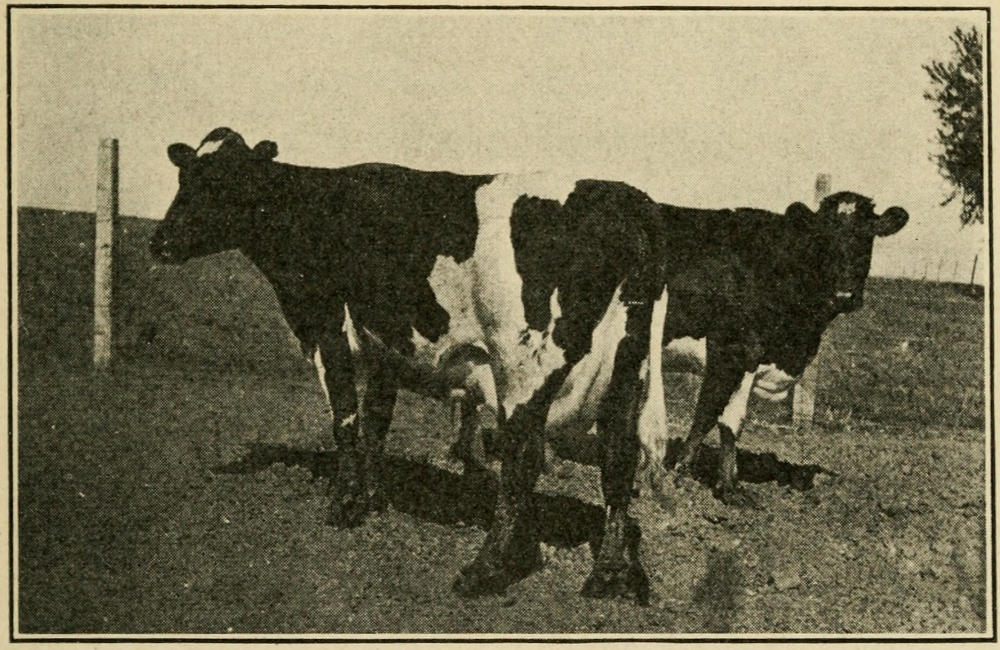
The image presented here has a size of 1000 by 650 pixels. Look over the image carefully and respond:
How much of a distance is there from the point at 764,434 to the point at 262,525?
9.66ft

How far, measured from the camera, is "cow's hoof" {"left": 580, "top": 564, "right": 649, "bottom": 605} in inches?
235

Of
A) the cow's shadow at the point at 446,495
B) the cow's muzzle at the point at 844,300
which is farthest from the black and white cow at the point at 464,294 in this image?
the cow's muzzle at the point at 844,300

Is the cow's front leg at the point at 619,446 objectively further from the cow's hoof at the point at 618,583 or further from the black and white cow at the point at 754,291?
the black and white cow at the point at 754,291

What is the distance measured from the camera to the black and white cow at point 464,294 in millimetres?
5699

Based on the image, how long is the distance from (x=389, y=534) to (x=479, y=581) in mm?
544

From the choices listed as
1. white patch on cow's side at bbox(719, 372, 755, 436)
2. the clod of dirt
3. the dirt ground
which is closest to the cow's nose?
the dirt ground

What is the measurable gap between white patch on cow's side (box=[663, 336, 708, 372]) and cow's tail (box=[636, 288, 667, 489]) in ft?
3.60

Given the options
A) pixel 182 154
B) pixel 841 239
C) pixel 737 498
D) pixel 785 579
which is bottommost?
pixel 785 579

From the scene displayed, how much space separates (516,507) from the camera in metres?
5.78

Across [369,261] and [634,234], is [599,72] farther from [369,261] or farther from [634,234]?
[369,261]

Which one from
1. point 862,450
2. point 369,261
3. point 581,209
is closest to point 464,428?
point 369,261

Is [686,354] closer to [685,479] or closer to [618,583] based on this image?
[685,479]

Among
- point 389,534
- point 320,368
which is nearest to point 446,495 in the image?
point 389,534

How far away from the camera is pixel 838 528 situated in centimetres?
652
